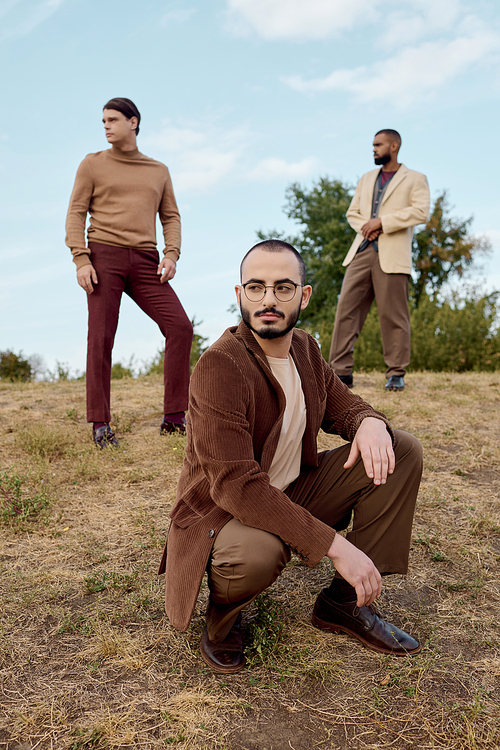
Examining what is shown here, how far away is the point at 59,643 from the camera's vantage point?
8.36 ft

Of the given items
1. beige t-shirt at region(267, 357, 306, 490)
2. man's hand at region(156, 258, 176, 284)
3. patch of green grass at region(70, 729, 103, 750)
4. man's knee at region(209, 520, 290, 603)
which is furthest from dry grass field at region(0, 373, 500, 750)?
man's hand at region(156, 258, 176, 284)

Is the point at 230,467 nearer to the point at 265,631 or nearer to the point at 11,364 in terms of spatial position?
the point at 265,631

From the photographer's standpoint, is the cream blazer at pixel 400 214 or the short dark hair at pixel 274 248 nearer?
the short dark hair at pixel 274 248

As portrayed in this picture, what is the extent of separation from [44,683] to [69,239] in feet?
11.4

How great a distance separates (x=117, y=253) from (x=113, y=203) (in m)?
0.42

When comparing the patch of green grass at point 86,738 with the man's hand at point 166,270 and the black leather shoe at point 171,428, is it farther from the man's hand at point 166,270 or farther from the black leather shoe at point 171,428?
the man's hand at point 166,270

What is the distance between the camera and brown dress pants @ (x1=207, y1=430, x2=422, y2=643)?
6.89 feet

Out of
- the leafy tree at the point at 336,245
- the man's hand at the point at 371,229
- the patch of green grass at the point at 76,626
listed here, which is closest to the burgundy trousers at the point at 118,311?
the patch of green grass at the point at 76,626

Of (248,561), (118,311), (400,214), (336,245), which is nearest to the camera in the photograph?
(248,561)

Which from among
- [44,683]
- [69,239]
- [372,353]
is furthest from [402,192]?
[372,353]

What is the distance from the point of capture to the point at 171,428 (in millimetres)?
5383

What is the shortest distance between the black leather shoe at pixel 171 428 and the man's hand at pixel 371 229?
10.00 feet

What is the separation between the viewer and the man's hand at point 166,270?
199 inches

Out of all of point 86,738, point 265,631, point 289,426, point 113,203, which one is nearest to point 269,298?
point 289,426
